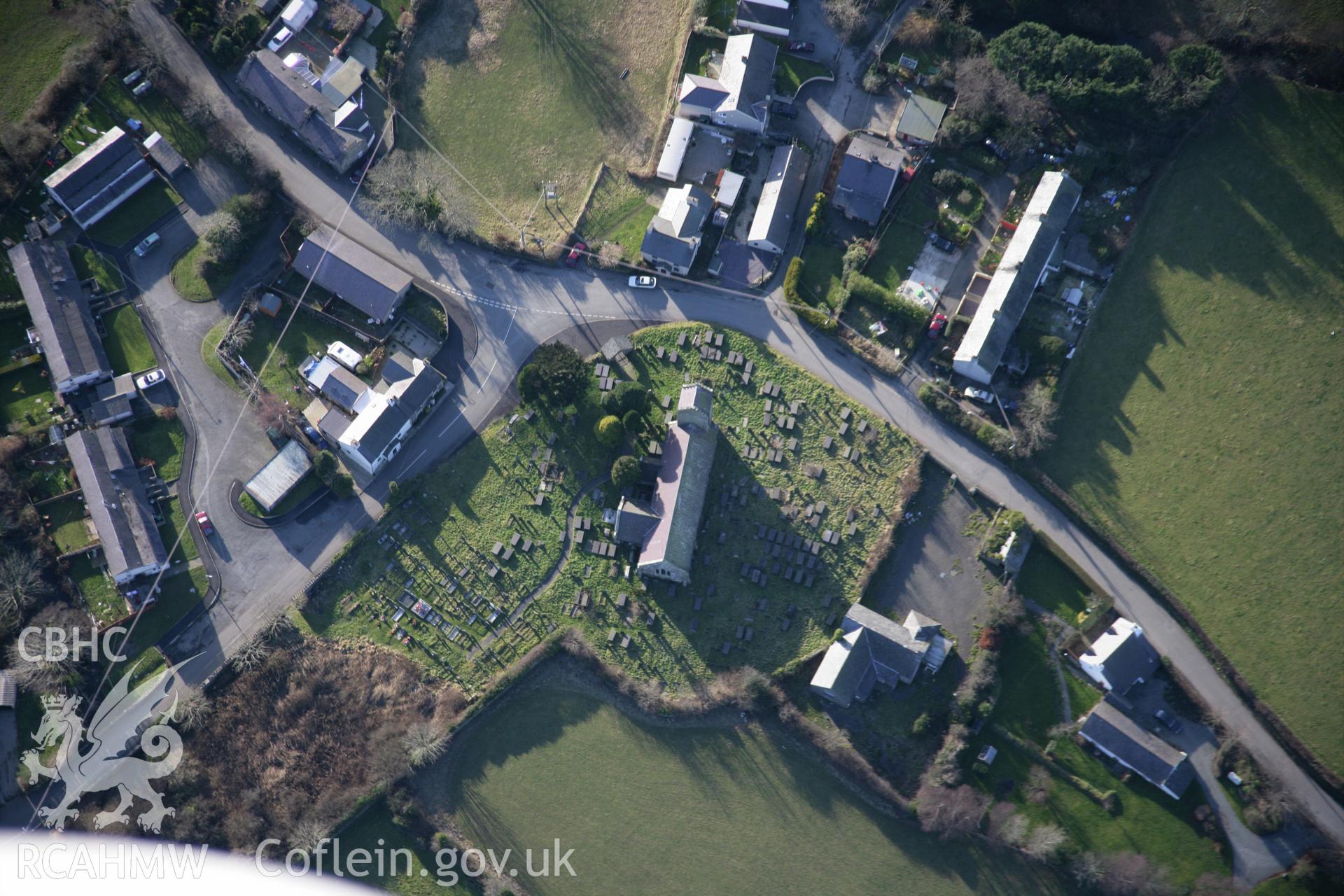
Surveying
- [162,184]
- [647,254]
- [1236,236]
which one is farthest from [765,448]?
[162,184]

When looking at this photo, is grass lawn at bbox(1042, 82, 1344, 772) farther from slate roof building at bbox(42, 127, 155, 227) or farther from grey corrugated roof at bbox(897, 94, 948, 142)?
slate roof building at bbox(42, 127, 155, 227)

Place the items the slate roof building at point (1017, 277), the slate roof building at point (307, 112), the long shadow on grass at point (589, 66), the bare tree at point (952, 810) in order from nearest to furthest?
the bare tree at point (952, 810) < the slate roof building at point (1017, 277) < the slate roof building at point (307, 112) < the long shadow on grass at point (589, 66)

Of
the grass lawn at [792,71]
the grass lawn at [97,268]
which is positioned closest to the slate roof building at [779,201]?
the grass lawn at [792,71]

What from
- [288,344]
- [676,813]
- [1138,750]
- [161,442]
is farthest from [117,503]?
[1138,750]

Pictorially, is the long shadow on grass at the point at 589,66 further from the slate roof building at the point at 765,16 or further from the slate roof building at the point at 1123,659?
the slate roof building at the point at 1123,659

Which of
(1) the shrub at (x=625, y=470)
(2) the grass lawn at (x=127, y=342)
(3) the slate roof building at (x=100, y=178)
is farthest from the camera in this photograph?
(3) the slate roof building at (x=100, y=178)

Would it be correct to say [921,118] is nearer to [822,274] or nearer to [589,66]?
[822,274]

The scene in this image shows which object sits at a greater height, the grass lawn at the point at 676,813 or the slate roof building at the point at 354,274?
the slate roof building at the point at 354,274
